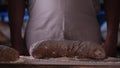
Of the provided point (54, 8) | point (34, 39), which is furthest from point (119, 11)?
point (34, 39)

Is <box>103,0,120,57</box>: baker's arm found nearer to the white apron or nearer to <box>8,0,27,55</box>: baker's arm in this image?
the white apron

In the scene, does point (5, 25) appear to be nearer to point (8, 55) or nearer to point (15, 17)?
point (15, 17)

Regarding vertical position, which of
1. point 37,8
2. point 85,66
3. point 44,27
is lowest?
point 85,66

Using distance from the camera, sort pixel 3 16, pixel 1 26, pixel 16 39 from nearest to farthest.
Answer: pixel 16 39 → pixel 1 26 → pixel 3 16

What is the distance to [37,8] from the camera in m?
1.64

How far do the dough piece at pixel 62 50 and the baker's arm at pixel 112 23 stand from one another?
0.51 metres

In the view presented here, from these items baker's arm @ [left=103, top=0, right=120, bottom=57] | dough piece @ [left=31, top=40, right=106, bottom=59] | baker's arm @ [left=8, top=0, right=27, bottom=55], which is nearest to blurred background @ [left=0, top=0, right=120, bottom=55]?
baker's arm @ [left=103, top=0, right=120, bottom=57]

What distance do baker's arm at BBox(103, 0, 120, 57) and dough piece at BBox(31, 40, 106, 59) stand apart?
0.51 m

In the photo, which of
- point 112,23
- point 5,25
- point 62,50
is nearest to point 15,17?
point 112,23

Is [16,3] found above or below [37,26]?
above

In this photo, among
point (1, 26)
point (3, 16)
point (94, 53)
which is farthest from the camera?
point (3, 16)

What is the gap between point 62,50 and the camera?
3.48 feet

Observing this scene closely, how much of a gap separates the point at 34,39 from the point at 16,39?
11cm

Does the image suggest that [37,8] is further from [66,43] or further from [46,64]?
[46,64]
